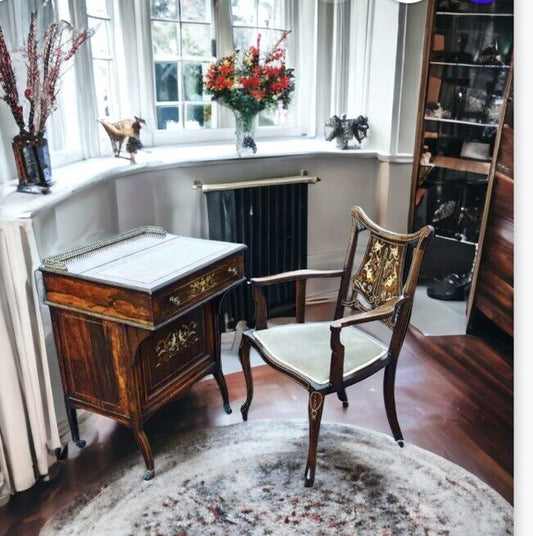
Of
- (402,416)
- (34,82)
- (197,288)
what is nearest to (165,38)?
(34,82)

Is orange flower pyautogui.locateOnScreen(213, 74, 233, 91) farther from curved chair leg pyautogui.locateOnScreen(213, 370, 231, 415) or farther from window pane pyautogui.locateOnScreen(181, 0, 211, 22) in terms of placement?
curved chair leg pyautogui.locateOnScreen(213, 370, 231, 415)

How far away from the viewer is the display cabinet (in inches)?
124

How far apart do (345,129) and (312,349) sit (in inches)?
68.2

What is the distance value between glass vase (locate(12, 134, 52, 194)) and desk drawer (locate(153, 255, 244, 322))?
2.10 ft

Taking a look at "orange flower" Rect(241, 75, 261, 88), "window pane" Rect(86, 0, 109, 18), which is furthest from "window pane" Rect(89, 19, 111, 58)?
"orange flower" Rect(241, 75, 261, 88)

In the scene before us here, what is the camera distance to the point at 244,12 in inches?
128

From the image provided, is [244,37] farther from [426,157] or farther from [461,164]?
[461,164]

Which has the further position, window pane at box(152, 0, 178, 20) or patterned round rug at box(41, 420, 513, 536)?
window pane at box(152, 0, 178, 20)

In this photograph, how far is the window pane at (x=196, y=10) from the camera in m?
3.09

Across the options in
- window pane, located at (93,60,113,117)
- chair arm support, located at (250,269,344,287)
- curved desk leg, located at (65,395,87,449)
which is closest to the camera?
curved desk leg, located at (65,395,87,449)

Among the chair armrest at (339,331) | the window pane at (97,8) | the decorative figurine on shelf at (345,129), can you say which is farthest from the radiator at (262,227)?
the chair armrest at (339,331)

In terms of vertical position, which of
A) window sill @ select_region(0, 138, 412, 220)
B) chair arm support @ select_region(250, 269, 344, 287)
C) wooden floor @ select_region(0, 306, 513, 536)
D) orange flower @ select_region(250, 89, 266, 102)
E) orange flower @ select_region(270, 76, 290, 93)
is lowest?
wooden floor @ select_region(0, 306, 513, 536)

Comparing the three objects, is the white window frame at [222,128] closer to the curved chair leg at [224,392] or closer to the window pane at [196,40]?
the window pane at [196,40]

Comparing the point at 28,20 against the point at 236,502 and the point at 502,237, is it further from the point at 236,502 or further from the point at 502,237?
the point at 502,237
